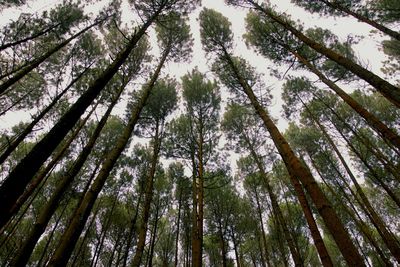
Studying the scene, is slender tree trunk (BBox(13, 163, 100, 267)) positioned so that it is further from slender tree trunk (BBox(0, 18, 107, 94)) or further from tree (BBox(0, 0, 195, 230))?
slender tree trunk (BBox(0, 18, 107, 94))

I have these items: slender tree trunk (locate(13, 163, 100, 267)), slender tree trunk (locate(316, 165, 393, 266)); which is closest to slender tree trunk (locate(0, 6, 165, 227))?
slender tree trunk (locate(13, 163, 100, 267))

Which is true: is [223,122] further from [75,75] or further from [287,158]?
[287,158]

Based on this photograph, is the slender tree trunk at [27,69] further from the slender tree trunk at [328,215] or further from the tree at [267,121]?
the slender tree trunk at [328,215]

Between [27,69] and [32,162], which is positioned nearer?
[32,162]

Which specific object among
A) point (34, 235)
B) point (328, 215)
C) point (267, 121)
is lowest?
point (328, 215)

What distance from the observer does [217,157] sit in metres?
10.5

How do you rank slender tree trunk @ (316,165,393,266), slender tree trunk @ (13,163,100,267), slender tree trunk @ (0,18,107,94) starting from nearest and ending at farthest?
slender tree trunk @ (13,163,100,267) < slender tree trunk @ (0,18,107,94) < slender tree trunk @ (316,165,393,266)

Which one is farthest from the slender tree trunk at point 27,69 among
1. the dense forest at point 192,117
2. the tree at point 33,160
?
the tree at point 33,160

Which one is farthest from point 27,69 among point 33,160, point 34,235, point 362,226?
point 362,226

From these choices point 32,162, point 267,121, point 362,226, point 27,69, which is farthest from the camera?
point 362,226

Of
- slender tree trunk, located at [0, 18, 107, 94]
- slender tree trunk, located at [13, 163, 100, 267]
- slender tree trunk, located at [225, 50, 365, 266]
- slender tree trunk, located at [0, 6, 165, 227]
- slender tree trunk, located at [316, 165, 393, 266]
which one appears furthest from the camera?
slender tree trunk, located at [316, 165, 393, 266]

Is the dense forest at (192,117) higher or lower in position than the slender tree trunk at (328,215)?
higher

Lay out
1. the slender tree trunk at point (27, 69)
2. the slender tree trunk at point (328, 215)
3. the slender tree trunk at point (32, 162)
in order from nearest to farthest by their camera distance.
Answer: the slender tree trunk at point (32, 162) < the slender tree trunk at point (328, 215) < the slender tree trunk at point (27, 69)

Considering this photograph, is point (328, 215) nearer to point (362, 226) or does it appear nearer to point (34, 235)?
point (34, 235)
